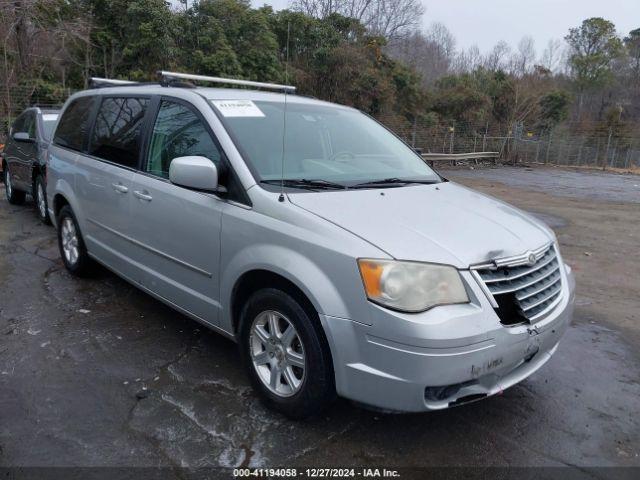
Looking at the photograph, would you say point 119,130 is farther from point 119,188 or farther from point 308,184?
point 308,184

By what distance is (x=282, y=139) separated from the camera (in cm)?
352

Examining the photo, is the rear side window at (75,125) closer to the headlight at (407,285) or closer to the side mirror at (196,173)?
the side mirror at (196,173)

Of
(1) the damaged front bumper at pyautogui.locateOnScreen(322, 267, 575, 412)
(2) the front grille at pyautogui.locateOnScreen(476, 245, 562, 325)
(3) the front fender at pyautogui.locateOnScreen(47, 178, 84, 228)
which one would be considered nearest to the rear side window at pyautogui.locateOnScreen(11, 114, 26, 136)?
(3) the front fender at pyautogui.locateOnScreen(47, 178, 84, 228)

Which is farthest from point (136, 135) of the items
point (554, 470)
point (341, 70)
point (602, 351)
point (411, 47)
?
point (411, 47)

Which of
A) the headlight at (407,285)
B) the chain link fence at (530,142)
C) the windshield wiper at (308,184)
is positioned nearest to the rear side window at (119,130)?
the windshield wiper at (308,184)

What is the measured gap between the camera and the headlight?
2465mm

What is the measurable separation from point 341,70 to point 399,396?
2212 centimetres

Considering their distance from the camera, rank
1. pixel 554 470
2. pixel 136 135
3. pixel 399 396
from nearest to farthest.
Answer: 1. pixel 399 396
2. pixel 554 470
3. pixel 136 135

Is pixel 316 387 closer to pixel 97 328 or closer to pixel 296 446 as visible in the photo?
pixel 296 446

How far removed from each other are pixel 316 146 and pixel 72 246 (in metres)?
2.94

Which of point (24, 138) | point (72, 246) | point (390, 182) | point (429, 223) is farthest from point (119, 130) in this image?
point (24, 138)

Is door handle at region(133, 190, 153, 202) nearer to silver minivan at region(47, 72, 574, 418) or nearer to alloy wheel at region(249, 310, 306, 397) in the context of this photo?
silver minivan at region(47, 72, 574, 418)

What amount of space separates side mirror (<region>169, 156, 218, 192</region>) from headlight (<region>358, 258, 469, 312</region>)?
110 cm

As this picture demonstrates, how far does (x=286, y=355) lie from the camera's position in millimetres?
2889
